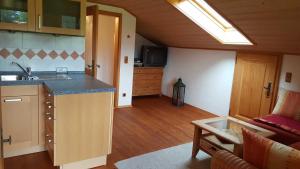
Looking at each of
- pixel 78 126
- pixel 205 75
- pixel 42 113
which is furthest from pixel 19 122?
pixel 205 75

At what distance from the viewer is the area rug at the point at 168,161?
8.55 ft

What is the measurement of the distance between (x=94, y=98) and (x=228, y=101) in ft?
9.88

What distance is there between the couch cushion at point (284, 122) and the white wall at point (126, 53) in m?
2.72

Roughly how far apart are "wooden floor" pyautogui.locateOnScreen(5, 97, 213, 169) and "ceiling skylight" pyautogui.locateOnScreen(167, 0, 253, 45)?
1.60 meters

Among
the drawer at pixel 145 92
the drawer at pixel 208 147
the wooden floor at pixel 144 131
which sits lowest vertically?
the wooden floor at pixel 144 131

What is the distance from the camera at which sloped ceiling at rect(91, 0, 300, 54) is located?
8.64 feet

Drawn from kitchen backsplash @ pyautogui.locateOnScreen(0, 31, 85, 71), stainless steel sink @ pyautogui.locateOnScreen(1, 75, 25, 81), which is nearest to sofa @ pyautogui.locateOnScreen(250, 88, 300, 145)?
kitchen backsplash @ pyautogui.locateOnScreen(0, 31, 85, 71)

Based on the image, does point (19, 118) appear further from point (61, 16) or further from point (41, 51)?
point (61, 16)

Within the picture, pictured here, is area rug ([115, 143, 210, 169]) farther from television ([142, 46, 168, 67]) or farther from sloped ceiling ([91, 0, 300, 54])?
television ([142, 46, 168, 67])

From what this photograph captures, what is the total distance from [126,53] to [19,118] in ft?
8.73

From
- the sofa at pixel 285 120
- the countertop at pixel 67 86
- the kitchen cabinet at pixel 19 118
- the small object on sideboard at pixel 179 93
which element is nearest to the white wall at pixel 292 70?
the sofa at pixel 285 120

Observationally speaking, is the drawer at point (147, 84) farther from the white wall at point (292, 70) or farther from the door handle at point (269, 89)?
the white wall at point (292, 70)

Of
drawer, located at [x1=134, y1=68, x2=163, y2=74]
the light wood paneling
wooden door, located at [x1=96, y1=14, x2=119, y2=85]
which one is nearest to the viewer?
the light wood paneling

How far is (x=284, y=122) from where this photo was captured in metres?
2.91
